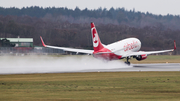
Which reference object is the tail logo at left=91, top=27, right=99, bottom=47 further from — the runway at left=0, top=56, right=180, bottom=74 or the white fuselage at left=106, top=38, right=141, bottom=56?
the runway at left=0, top=56, right=180, bottom=74

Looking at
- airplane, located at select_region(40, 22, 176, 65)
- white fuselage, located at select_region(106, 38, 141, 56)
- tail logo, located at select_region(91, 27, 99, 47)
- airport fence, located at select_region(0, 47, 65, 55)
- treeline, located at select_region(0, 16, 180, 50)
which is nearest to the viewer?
tail logo, located at select_region(91, 27, 99, 47)

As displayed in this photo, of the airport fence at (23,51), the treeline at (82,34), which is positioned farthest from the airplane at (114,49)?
the treeline at (82,34)

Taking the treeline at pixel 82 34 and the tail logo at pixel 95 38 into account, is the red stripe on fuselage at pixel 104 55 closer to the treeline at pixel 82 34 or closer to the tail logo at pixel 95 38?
the tail logo at pixel 95 38

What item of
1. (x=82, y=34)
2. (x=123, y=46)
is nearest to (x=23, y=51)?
(x=82, y=34)

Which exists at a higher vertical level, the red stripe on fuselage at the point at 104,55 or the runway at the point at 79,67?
the red stripe on fuselage at the point at 104,55

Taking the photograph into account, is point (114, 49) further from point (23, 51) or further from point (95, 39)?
point (23, 51)

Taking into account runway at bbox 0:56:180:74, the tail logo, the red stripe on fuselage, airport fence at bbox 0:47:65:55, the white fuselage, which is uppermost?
the tail logo

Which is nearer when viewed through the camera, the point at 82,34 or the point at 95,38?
the point at 95,38

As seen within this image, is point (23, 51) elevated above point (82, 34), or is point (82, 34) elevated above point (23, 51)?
point (82, 34)

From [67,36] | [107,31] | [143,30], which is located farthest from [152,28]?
[67,36]

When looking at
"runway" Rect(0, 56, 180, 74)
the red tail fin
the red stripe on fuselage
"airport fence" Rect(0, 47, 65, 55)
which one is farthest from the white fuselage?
"airport fence" Rect(0, 47, 65, 55)

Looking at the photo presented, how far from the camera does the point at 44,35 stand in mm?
118125

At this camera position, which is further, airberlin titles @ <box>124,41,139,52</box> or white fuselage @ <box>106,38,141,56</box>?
airberlin titles @ <box>124,41,139,52</box>

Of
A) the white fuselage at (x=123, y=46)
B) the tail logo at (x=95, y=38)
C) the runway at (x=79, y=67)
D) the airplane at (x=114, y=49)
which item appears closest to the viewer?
the runway at (x=79, y=67)
